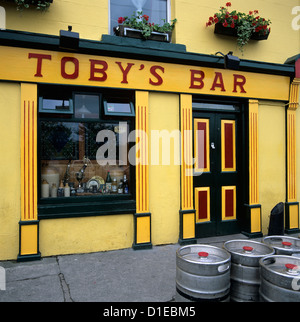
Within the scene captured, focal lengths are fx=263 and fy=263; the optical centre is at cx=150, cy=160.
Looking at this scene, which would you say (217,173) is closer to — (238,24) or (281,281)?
(238,24)

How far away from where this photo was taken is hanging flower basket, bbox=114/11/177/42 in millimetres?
5035

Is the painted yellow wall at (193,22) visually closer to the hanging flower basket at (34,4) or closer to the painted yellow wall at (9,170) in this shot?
the hanging flower basket at (34,4)

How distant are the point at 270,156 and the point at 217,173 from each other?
4.60 ft

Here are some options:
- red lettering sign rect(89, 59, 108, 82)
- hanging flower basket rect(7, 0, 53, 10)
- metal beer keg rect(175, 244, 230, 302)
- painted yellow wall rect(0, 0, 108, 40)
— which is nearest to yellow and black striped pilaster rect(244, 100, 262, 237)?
red lettering sign rect(89, 59, 108, 82)

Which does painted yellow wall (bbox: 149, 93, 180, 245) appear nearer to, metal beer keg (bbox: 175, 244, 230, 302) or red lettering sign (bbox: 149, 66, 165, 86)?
red lettering sign (bbox: 149, 66, 165, 86)

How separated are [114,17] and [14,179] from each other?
3709 mm

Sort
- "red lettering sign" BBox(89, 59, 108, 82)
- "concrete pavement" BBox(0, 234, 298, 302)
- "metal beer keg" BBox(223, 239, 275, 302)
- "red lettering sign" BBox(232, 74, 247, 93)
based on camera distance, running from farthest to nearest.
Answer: "red lettering sign" BBox(232, 74, 247, 93) → "red lettering sign" BBox(89, 59, 108, 82) → "concrete pavement" BBox(0, 234, 298, 302) → "metal beer keg" BBox(223, 239, 275, 302)

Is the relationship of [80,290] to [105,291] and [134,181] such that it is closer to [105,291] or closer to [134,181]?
[105,291]

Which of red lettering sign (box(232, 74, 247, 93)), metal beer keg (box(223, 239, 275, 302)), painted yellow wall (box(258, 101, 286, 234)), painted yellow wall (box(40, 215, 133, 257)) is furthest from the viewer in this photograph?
painted yellow wall (box(258, 101, 286, 234))

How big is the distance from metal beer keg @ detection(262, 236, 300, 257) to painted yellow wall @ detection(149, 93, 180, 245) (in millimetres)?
2490

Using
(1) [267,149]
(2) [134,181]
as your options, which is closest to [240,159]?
(1) [267,149]

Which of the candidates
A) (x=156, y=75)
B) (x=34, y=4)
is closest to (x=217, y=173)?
(x=156, y=75)
